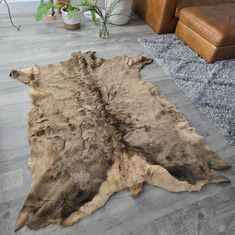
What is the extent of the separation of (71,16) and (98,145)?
4.90 feet

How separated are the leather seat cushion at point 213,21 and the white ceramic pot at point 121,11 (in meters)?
0.56

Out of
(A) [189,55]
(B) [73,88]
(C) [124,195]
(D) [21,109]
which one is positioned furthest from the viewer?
(A) [189,55]

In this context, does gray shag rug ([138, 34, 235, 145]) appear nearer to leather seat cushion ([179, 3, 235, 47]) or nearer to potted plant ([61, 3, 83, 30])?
leather seat cushion ([179, 3, 235, 47])

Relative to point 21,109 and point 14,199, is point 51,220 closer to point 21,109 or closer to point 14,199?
point 14,199

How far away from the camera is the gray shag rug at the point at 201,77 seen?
1845 mm

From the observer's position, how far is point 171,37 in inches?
103

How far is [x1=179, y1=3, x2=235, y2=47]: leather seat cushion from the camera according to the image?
214cm

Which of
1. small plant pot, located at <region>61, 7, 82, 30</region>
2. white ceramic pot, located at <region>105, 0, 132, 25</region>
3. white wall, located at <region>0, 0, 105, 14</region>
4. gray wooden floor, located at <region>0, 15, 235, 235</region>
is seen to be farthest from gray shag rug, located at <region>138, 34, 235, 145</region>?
white wall, located at <region>0, 0, 105, 14</region>

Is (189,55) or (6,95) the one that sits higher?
(189,55)

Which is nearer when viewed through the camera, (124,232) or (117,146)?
(124,232)

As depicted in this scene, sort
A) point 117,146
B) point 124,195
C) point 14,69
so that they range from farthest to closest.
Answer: point 14,69 → point 117,146 → point 124,195

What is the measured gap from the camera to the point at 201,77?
2162 mm

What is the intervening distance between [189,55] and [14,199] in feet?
6.20

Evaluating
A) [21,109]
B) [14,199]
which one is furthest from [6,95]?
[14,199]
